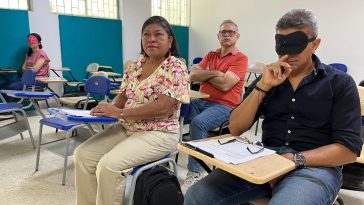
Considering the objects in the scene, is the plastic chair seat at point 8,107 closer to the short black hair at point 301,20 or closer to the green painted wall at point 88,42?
the short black hair at point 301,20

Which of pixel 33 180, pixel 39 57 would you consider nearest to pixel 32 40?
pixel 39 57

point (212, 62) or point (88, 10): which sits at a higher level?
point (88, 10)

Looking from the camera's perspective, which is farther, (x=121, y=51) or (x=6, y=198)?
(x=121, y=51)

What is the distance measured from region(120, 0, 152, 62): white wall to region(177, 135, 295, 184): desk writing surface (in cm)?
578

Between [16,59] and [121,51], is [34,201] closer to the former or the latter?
[16,59]

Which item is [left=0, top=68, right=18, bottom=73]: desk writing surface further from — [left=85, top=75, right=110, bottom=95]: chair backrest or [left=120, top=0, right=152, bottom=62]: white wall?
[left=85, top=75, right=110, bottom=95]: chair backrest

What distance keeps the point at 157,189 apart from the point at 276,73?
2.80ft

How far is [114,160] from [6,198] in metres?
1.22

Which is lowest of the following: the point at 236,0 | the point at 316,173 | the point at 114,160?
the point at 114,160

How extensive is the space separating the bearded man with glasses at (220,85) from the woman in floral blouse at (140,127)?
0.68 meters

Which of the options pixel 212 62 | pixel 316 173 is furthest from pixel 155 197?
pixel 212 62

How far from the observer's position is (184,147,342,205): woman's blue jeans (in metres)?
1.04

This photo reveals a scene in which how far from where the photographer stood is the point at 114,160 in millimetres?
1501

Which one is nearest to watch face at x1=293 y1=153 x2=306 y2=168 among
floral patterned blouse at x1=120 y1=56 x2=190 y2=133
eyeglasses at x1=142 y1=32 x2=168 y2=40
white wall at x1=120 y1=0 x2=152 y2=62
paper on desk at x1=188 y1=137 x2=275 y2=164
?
paper on desk at x1=188 y1=137 x2=275 y2=164
